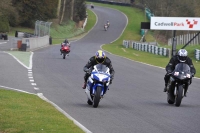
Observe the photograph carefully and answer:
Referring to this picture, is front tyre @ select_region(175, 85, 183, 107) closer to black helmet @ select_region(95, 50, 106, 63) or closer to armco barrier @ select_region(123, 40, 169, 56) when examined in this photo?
black helmet @ select_region(95, 50, 106, 63)

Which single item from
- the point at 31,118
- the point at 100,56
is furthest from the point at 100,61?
the point at 31,118

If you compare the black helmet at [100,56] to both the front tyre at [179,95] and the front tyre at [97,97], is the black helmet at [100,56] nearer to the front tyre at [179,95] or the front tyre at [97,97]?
the front tyre at [97,97]

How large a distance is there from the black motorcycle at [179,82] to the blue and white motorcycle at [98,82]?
1.81 m

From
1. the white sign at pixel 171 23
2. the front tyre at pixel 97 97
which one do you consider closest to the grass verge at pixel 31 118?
the front tyre at pixel 97 97

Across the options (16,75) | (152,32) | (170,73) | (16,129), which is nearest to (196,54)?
(16,75)

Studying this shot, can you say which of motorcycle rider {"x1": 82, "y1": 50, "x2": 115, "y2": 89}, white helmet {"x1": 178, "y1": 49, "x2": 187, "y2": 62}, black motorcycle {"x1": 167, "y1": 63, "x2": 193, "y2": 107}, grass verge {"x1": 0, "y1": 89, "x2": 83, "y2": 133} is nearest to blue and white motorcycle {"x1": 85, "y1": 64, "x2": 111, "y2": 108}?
motorcycle rider {"x1": 82, "y1": 50, "x2": 115, "y2": 89}

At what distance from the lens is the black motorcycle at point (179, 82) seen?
14.3 metres

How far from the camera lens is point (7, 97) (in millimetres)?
13930

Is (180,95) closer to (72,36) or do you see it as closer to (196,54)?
(196,54)

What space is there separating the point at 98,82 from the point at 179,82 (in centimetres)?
219

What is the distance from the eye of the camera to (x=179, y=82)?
1452 cm

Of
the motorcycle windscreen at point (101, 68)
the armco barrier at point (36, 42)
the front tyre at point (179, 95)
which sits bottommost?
the armco barrier at point (36, 42)

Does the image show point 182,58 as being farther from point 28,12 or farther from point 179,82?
point 28,12

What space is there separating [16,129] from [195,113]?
16.9 feet
